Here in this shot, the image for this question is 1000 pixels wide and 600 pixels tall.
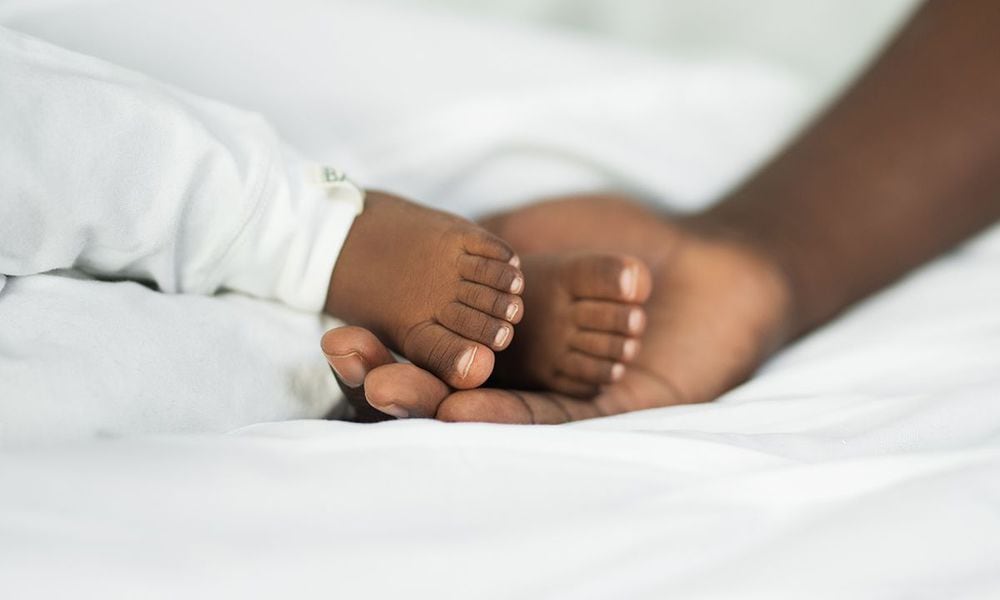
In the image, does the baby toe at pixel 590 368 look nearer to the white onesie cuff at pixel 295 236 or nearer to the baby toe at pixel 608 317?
the baby toe at pixel 608 317

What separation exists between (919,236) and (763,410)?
308mm

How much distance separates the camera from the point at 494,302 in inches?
23.4

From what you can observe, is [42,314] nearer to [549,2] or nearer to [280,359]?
[280,359]

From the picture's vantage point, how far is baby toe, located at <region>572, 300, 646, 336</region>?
2.14 feet

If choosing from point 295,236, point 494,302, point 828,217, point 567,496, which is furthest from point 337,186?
point 828,217

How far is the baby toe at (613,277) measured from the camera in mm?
649

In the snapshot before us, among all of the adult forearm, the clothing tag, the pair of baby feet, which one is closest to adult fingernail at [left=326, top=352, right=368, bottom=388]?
the pair of baby feet

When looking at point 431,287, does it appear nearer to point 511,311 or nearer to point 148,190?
point 511,311

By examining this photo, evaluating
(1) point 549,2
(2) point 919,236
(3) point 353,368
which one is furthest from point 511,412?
(1) point 549,2

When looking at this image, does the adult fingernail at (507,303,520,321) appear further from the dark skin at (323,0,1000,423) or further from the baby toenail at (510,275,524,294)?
the dark skin at (323,0,1000,423)

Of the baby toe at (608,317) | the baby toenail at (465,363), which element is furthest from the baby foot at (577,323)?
the baby toenail at (465,363)

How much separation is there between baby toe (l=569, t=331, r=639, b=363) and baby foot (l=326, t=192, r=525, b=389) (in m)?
0.06

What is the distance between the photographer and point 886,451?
53 centimetres

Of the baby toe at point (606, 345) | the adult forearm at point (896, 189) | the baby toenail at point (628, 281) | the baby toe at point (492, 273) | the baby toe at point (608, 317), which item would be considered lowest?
the baby toe at point (606, 345)
